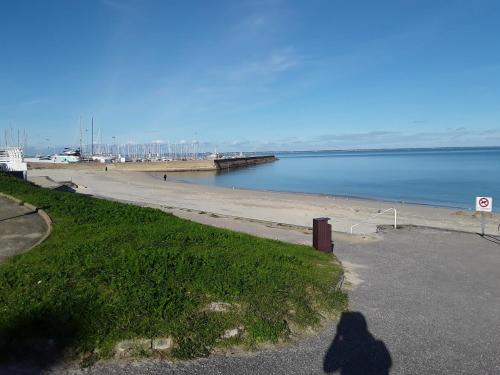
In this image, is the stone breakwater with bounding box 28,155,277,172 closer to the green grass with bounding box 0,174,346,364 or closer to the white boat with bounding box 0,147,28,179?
the white boat with bounding box 0,147,28,179

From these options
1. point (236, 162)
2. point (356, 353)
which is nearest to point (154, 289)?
point (356, 353)

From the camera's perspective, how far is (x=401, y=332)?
6547 mm

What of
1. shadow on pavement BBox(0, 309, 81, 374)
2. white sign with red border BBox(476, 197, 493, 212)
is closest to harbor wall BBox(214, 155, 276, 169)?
white sign with red border BBox(476, 197, 493, 212)

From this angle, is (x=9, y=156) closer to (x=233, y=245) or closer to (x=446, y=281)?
(x=233, y=245)

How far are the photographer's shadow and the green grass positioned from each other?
1.72 feet

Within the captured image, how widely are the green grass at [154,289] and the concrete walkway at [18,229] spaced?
1.81 feet

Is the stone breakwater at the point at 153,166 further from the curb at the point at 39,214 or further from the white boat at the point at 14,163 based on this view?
the curb at the point at 39,214

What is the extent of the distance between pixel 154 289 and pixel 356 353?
10.5ft

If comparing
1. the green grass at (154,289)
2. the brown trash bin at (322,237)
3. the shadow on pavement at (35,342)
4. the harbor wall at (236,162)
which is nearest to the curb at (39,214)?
the green grass at (154,289)

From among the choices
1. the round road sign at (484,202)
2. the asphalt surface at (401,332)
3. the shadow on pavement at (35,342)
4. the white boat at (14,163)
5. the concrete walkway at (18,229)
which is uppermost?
the white boat at (14,163)

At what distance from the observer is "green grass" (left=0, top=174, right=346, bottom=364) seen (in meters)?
5.61

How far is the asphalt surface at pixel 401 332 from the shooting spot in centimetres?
537

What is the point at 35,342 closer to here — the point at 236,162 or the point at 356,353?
the point at 356,353

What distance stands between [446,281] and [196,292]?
586cm
